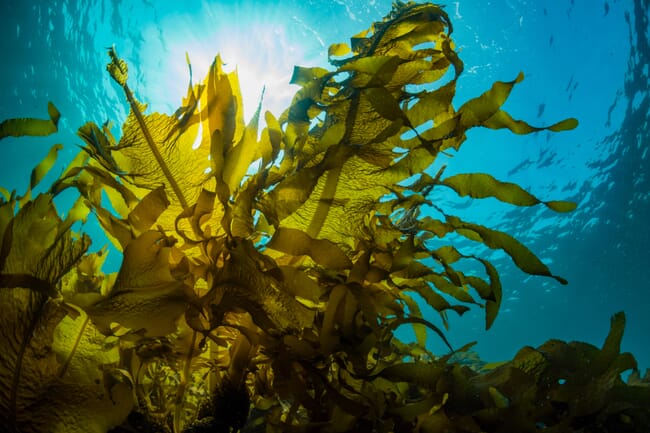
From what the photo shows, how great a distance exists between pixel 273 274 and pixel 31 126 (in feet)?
2.87

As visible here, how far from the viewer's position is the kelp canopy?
806 millimetres

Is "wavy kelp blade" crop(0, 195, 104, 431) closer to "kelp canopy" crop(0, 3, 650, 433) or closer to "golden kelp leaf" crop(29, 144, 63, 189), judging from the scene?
"kelp canopy" crop(0, 3, 650, 433)

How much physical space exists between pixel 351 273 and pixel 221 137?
0.53 m

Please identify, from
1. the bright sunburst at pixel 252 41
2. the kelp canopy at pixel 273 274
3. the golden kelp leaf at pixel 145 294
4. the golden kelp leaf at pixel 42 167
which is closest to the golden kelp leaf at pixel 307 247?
the kelp canopy at pixel 273 274

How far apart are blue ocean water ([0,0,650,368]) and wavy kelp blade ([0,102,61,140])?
27.5 ft

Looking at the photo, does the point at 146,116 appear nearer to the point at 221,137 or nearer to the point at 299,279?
the point at 221,137

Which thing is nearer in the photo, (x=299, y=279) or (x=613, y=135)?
(x=299, y=279)

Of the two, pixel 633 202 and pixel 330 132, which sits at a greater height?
pixel 633 202

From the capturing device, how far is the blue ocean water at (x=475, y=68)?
1132 cm

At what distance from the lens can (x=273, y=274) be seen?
0.85 meters

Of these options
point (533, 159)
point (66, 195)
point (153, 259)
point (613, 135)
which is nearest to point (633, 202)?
point (613, 135)

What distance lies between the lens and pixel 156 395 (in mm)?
1174

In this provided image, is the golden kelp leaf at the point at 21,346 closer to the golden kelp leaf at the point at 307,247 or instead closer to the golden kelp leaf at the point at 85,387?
the golden kelp leaf at the point at 85,387

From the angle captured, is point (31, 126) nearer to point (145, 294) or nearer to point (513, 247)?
point (145, 294)
